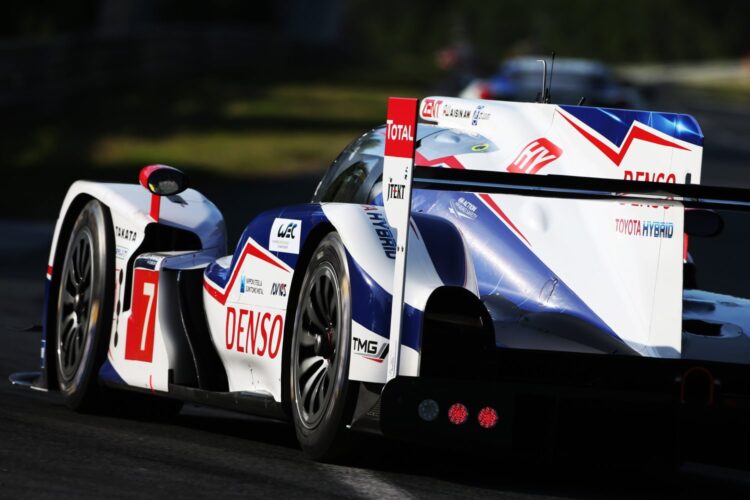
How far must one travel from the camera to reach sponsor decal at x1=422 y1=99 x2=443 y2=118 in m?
7.87

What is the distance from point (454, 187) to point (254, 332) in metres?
1.11

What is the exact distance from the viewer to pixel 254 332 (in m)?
6.96

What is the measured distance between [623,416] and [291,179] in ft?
60.7

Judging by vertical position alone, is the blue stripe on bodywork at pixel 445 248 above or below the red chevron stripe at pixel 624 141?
below

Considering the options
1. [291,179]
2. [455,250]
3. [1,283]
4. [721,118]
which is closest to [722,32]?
[721,118]

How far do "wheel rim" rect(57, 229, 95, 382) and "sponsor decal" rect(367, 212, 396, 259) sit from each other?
2.03 meters

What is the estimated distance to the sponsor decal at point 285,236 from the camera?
6.73m

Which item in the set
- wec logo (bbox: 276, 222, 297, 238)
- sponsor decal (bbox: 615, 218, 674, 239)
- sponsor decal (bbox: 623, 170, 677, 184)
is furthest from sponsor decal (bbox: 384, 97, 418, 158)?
sponsor decal (bbox: 623, 170, 677, 184)

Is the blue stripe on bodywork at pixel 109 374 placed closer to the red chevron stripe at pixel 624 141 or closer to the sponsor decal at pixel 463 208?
the sponsor decal at pixel 463 208

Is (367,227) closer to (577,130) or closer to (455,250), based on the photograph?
(455,250)

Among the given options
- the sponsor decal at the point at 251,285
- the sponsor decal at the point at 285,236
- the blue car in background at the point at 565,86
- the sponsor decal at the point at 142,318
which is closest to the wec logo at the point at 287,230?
the sponsor decal at the point at 285,236

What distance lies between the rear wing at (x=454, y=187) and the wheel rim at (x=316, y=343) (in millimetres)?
354

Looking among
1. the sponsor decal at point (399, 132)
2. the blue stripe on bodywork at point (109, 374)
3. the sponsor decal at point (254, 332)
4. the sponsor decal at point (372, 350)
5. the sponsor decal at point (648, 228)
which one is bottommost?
the blue stripe on bodywork at point (109, 374)

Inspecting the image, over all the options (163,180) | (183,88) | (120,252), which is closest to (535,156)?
(163,180)
